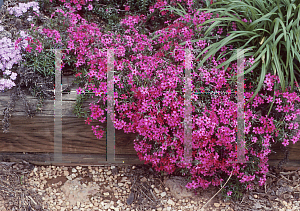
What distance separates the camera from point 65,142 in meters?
2.28

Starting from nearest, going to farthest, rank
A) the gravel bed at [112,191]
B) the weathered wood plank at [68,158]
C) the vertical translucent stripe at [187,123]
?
1. the vertical translucent stripe at [187,123]
2. the gravel bed at [112,191]
3. the weathered wood plank at [68,158]

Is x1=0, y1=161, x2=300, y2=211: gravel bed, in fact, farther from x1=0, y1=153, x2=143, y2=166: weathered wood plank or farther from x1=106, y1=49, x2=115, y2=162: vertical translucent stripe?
x1=106, y1=49, x2=115, y2=162: vertical translucent stripe

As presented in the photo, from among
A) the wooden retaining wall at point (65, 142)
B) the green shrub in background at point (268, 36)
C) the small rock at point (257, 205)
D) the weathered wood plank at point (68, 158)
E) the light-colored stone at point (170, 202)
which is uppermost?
the green shrub in background at point (268, 36)

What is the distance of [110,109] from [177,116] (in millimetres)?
535

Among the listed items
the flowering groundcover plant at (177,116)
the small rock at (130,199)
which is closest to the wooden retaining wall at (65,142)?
the flowering groundcover plant at (177,116)

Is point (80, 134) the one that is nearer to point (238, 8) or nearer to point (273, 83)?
point (273, 83)

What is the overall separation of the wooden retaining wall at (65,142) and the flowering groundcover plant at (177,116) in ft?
0.57

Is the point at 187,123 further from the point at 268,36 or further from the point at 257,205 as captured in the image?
the point at 268,36

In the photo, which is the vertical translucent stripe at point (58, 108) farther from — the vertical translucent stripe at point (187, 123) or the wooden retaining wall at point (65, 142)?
the vertical translucent stripe at point (187, 123)

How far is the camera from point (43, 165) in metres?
2.47

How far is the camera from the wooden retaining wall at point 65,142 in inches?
87.4

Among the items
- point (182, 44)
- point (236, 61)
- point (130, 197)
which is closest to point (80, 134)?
point (130, 197)

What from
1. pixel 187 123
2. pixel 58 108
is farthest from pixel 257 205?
pixel 58 108

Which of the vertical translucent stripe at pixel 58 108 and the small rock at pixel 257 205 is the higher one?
the vertical translucent stripe at pixel 58 108
